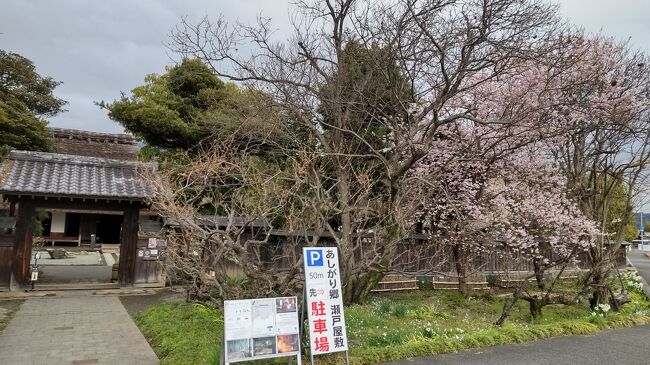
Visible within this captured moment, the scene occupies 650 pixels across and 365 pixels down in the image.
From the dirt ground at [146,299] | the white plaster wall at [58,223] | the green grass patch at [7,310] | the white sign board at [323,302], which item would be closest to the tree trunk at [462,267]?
the white sign board at [323,302]

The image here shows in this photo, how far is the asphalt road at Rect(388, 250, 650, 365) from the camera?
6508mm

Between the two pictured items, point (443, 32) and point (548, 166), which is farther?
point (548, 166)

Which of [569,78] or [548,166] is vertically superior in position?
[569,78]

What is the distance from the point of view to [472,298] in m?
12.6

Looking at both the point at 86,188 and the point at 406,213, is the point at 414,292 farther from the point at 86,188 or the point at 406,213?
the point at 86,188

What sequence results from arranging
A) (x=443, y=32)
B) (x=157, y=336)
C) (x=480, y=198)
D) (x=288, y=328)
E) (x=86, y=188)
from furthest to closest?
(x=480, y=198) → (x=86, y=188) → (x=443, y=32) → (x=157, y=336) → (x=288, y=328)

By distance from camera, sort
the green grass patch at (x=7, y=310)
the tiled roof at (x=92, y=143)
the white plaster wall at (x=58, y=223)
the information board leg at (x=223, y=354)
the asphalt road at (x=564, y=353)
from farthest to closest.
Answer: the white plaster wall at (x=58, y=223)
the tiled roof at (x=92, y=143)
the green grass patch at (x=7, y=310)
the asphalt road at (x=564, y=353)
the information board leg at (x=223, y=354)

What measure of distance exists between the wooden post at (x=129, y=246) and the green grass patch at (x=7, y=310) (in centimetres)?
268

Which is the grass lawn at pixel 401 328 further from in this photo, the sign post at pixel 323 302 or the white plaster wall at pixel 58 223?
the white plaster wall at pixel 58 223

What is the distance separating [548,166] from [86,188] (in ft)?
44.7

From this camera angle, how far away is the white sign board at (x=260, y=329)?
5.16 m

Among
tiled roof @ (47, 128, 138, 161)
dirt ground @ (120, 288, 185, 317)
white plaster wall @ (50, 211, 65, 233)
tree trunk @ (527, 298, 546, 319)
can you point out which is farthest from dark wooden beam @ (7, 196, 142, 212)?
white plaster wall @ (50, 211, 65, 233)

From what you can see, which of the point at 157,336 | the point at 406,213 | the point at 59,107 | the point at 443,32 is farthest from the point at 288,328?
the point at 59,107

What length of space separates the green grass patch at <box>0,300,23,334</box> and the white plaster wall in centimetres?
1945
